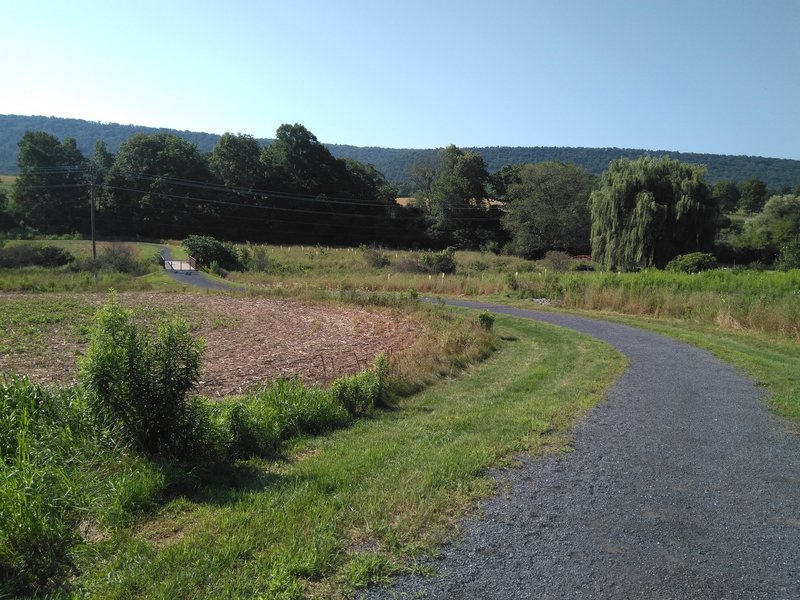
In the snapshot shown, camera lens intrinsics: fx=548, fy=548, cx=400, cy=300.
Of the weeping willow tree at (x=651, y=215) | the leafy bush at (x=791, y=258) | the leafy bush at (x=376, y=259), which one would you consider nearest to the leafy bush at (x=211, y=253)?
the leafy bush at (x=376, y=259)

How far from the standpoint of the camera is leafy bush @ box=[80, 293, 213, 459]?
5.30 metres

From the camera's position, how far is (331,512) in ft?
15.4

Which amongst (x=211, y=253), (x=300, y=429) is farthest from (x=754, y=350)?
(x=211, y=253)

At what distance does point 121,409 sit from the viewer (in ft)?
18.0

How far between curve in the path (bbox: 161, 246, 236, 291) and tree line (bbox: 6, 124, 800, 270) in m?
32.1

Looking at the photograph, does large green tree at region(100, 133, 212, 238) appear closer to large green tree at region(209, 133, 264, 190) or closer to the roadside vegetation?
large green tree at region(209, 133, 264, 190)

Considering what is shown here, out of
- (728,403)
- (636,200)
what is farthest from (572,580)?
(636,200)

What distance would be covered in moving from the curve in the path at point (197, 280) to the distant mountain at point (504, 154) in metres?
95.2

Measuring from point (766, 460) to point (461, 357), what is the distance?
303 inches

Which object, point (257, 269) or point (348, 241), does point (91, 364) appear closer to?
point (257, 269)

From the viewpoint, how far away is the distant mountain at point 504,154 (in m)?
146

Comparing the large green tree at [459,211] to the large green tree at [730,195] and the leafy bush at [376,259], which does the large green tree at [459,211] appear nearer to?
the leafy bush at [376,259]

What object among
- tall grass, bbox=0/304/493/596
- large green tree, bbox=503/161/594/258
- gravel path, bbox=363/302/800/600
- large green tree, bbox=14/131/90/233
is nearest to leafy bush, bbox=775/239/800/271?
large green tree, bbox=503/161/594/258

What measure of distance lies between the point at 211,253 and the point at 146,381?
5148 centimetres
